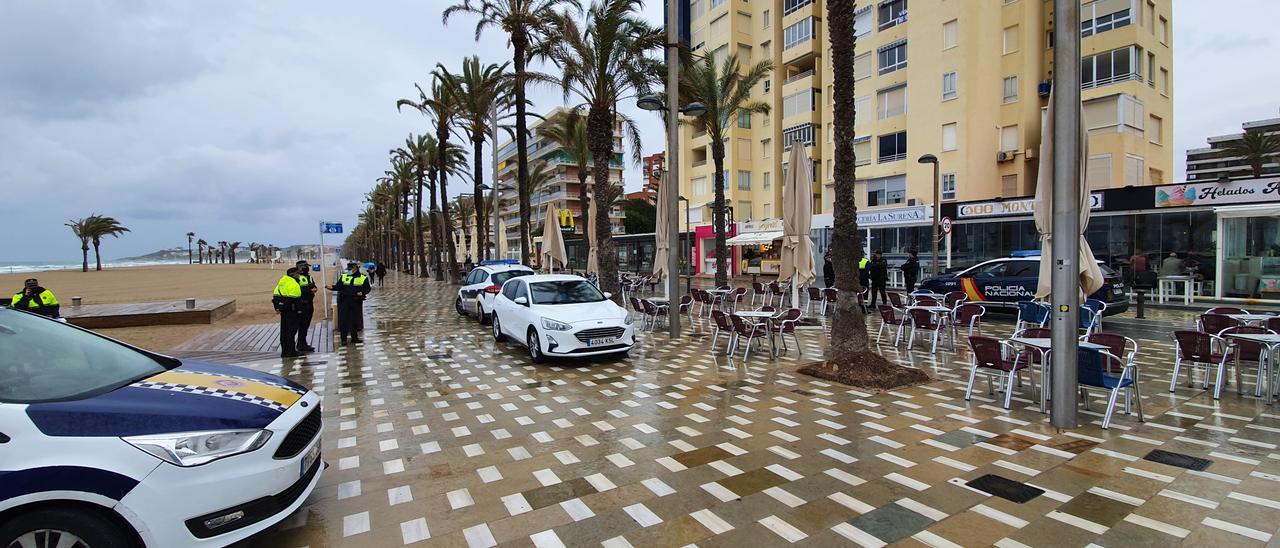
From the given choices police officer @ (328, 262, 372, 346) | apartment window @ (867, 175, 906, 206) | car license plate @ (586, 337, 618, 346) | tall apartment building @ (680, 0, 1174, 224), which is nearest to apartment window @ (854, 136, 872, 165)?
tall apartment building @ (680, 0, 1174, 224)

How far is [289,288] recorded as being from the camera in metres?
10.4

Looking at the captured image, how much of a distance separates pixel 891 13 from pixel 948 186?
11486mm

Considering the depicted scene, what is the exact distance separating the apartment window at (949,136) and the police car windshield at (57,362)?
112ft

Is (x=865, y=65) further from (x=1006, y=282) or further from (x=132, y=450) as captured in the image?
(x=132, y=450)

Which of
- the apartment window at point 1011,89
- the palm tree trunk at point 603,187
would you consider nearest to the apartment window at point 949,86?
the apartment window at point 1011,89

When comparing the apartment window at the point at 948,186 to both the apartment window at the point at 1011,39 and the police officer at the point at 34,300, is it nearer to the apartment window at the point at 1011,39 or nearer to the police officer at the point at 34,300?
the apartment window at the point at 1011,39

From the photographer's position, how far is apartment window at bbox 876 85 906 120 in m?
33.9

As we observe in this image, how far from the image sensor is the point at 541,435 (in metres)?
5.68

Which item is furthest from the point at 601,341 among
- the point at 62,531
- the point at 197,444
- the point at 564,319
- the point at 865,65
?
the point at 865,65

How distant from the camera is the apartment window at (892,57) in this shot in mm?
33781

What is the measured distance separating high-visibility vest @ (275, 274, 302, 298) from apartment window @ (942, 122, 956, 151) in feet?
103

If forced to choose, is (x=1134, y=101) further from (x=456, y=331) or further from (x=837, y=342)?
(x=456, y=331)

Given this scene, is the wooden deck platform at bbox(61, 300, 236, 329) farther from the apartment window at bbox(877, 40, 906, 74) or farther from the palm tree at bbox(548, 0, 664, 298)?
the apartment window at bbox(877, 40, 906, 74)

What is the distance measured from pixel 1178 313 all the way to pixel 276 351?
69.7 ft
